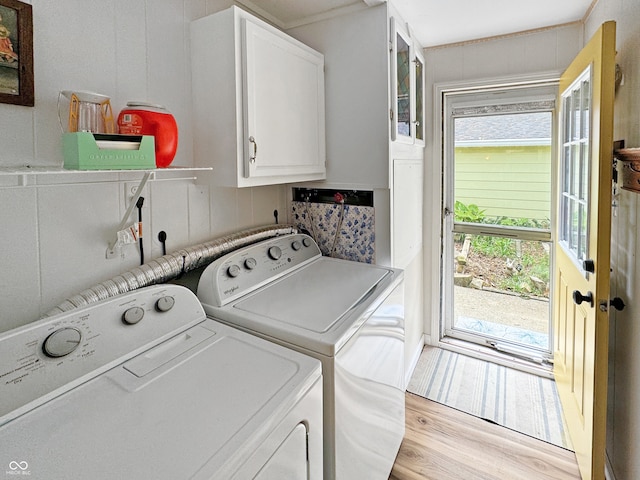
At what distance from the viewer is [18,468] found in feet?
2.35

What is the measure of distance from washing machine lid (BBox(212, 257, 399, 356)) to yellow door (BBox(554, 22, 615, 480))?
32.3 inches

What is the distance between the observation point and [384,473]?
5.54 feet

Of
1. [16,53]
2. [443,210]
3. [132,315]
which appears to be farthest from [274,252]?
[443,210]

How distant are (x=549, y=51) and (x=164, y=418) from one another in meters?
2.87

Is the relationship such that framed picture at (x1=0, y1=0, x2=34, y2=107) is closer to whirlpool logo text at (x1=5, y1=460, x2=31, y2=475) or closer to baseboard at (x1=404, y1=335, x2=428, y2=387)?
whirlpool logo text at (x1=5, y1=460, x2=31, y2=475)

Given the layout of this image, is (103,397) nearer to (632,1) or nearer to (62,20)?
(62,20)

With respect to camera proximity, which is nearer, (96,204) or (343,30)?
(96,204)

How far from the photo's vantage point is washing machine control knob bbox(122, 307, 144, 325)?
1133mm

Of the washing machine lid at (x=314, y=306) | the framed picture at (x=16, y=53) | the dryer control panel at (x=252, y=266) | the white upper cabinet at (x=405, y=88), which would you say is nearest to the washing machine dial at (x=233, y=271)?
the dryer control panel at (x=252, y=266)

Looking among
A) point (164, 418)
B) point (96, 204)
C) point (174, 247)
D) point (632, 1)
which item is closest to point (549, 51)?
point (632, 1)

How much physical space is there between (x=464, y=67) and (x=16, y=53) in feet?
8.32

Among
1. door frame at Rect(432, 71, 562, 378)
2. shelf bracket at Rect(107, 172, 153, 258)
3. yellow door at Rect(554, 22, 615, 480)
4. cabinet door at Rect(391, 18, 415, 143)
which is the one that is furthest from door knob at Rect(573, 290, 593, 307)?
shelf bracket at Rect(107, 172, 153, 258)

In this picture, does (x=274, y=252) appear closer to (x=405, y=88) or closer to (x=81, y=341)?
(x=81, y=341)

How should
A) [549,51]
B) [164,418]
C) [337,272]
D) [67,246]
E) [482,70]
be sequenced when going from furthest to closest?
[482,70] < [549,51] < [337,272] < [67,246] < [164,418]
